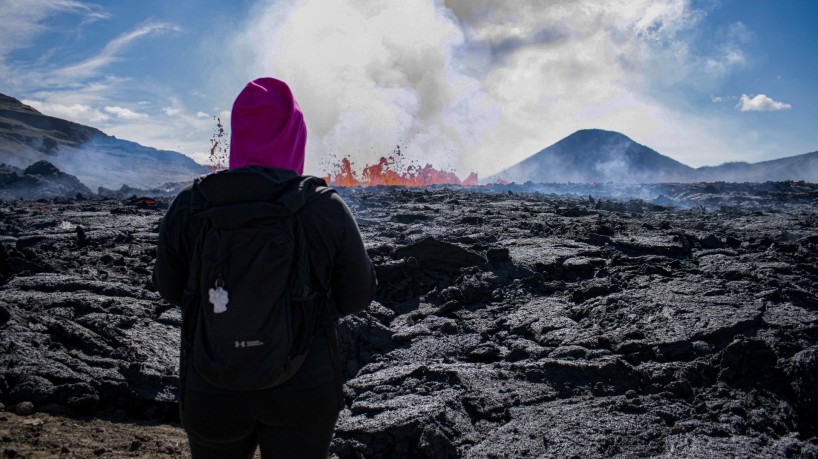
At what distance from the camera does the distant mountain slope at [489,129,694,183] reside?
78.1 m

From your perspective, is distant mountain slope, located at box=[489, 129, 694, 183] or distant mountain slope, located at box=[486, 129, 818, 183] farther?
distant mountain slope, located at box=[489, 129, 694, 183]

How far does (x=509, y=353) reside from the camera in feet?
13.2

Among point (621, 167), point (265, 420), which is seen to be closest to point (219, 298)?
point (265, 420)

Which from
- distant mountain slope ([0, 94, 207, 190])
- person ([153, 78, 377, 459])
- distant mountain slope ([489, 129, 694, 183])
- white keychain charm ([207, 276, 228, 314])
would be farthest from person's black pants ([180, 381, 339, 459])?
distant mountain slope ([489, 129, 694, 183])

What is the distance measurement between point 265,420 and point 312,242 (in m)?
0.55

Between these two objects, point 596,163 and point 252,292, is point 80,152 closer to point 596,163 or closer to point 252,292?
point 252,292

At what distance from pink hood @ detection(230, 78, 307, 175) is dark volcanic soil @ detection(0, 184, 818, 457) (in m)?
1.98

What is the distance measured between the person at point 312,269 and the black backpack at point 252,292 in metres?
0.05

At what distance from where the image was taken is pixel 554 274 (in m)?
6.25

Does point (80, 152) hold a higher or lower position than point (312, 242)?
higher

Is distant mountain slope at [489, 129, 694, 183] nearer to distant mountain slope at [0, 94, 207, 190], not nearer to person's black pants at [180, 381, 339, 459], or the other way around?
distant mountain slope at [0, 94, 207, 190]

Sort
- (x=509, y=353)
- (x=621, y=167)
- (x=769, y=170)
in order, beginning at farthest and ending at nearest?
1. (x=621, y=167)
2. (x=769, y=170)
3. (x=509, y=353)

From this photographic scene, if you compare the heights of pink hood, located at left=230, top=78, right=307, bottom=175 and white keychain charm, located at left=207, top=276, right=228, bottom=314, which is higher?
pink hood, located at left=230, top=78, right=307, bottom=175

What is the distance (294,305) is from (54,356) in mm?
3234
